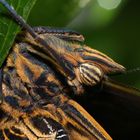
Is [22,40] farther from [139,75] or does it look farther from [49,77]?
[139,75]

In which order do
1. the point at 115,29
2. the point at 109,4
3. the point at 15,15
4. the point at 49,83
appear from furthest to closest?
1. the point at 115,29
2. the point at 109,4
3. the point at 49,83
4. the point at 15,15

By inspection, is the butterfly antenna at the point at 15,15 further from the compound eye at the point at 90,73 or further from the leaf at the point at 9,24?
the compound eye at the point at 90,73

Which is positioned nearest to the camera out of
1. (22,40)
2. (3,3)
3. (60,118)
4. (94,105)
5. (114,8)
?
(3,3)

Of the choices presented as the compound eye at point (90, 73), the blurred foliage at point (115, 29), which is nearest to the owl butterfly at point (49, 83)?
the compound eye at point (90, 73)

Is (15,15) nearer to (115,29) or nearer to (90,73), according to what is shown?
(90,73)

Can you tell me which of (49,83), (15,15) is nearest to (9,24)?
(15,15)

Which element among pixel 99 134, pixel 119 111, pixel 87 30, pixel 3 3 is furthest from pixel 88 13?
pixel 3 3

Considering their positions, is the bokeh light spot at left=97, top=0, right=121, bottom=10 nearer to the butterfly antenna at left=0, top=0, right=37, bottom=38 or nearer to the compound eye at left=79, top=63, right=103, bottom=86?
the compound eye at left=79, top=63, right=103, bottom=86

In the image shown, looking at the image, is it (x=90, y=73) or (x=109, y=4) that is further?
(x=109, y=4)
